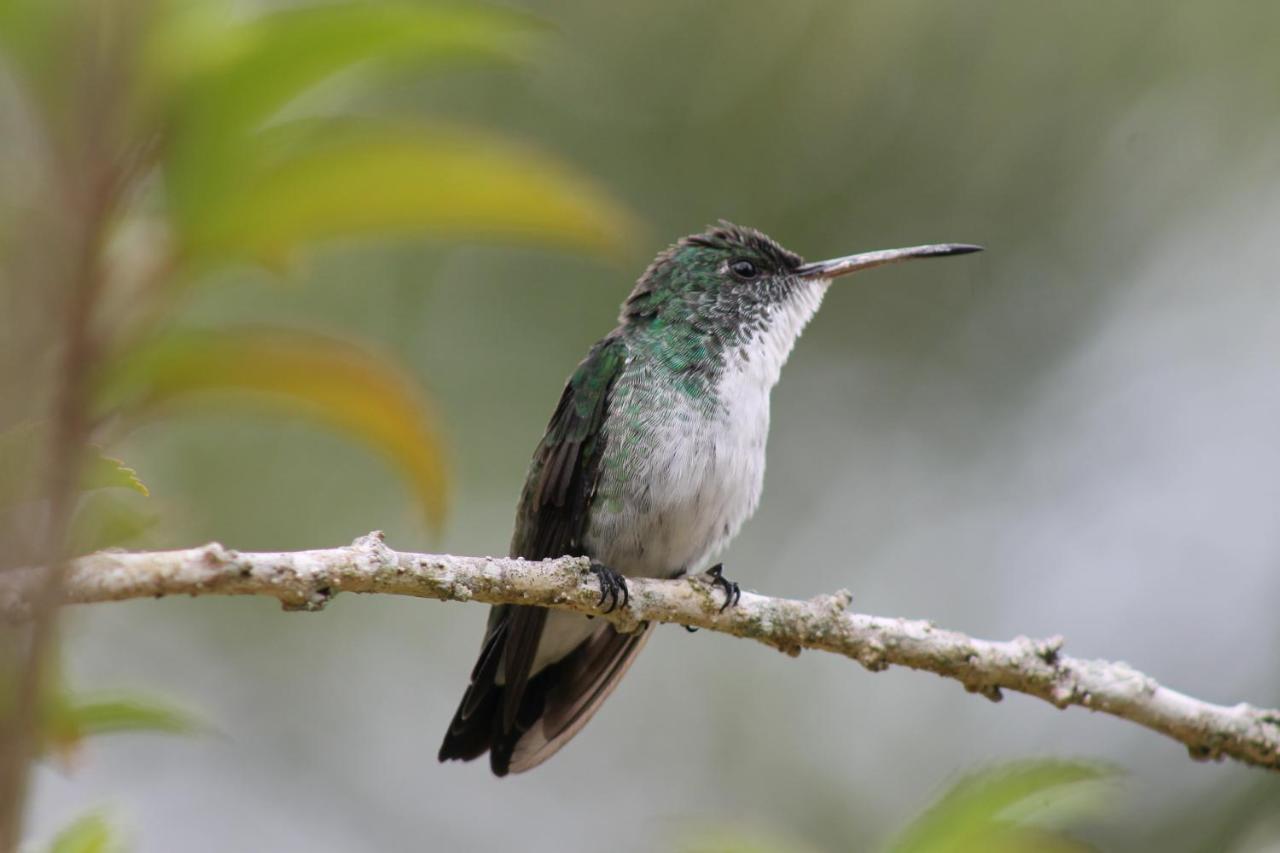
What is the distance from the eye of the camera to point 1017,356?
10305mm

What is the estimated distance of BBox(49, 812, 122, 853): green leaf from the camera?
184 cm

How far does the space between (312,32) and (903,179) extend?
329 inches

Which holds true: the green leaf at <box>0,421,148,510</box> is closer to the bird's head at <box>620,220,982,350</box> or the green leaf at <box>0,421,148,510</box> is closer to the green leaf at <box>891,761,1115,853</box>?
the green leaf at <box>891,761,1115,853</box>

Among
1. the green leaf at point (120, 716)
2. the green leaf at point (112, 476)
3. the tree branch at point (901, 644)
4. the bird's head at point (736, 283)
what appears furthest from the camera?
the bird's head at point (736, 283)

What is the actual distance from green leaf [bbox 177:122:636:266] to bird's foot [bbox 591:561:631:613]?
2415mm

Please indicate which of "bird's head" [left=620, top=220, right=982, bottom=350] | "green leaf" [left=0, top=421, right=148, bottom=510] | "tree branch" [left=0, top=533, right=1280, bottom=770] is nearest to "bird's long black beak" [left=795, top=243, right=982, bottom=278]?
"bird's head" [left=620, top=220, right=982, bottom=350]

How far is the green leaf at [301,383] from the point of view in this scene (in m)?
1.32

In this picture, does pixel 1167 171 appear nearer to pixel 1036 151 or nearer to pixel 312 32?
pixel 1036 151

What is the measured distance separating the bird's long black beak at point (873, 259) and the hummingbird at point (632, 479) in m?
0.01

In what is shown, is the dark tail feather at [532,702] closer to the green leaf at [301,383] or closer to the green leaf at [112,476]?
the green leaf at [301,383]

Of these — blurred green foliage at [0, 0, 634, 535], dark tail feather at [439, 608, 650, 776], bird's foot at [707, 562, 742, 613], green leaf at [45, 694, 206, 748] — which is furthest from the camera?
dark tail feather at [439, 608, 650, 776]

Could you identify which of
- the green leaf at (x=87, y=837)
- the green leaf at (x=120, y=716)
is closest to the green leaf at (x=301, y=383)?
the green leaf at (x=120, y=716)

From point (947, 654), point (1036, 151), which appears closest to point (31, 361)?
point (947, 654)

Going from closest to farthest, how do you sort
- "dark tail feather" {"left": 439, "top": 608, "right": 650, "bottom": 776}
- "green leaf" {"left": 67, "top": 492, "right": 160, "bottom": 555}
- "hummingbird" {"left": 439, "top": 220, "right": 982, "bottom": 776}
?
1. "green leaf" {"left": 67, "top": 492, "right": 160, "bottom": 555}
2. "hummingbird" {"left": 439, "top": 220, "right": 982, "bottom": 776}
3. "dark tail feather" {"left": 439, "top": 608, "right": 650, "bottom": 776}
